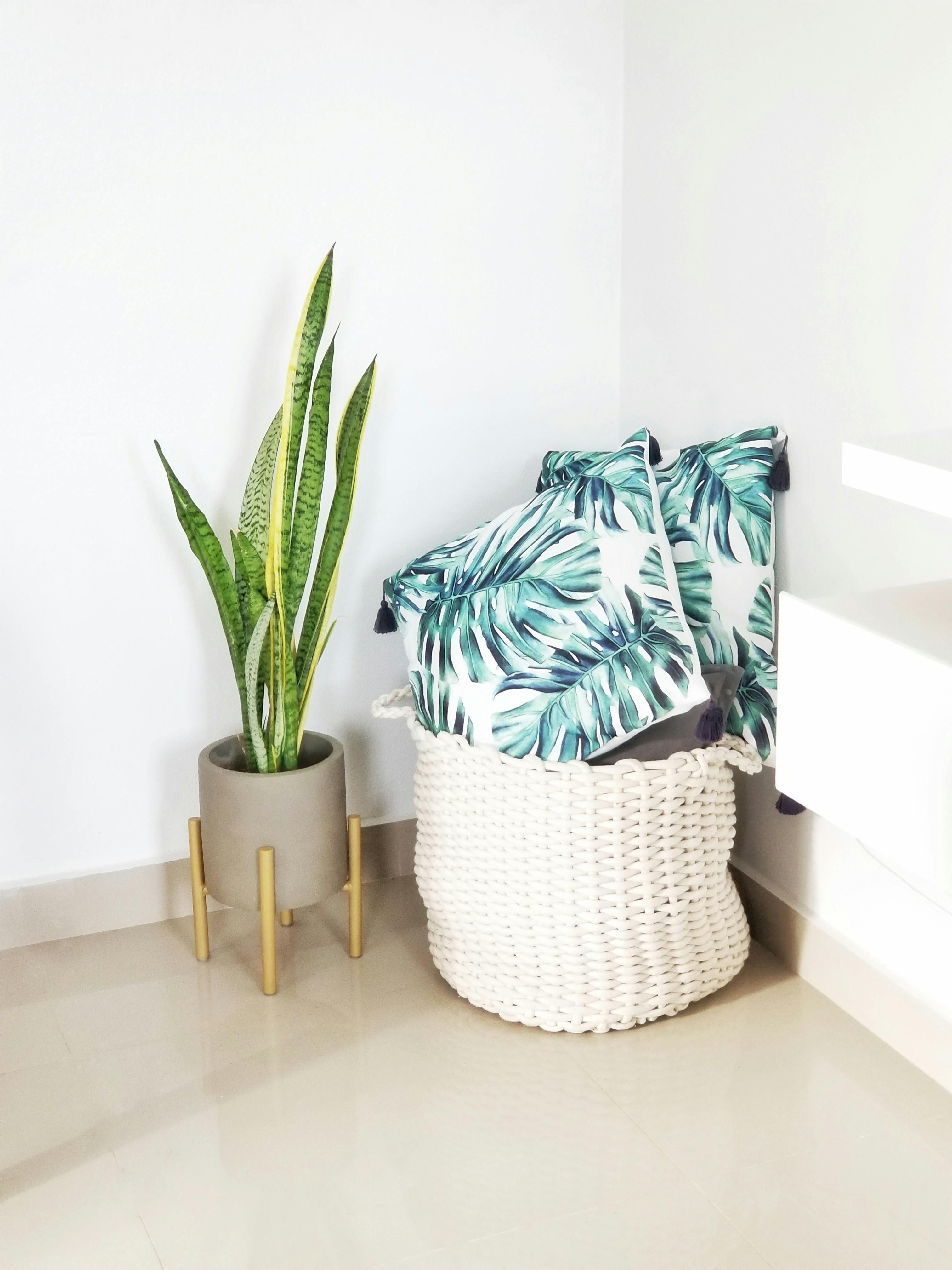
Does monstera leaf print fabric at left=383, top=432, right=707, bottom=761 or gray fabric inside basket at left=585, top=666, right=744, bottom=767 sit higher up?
monstera leaf print fabric at left=383, top=432, right=707, bottom=761

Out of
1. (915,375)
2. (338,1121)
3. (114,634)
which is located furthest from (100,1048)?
(915,375)

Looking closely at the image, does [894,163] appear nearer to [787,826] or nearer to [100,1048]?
[787,826]

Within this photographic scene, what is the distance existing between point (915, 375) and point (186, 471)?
1.09m

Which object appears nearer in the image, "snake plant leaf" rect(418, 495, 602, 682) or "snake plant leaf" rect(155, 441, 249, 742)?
"snake plant leaf" rect(418, 495, 602, 682)

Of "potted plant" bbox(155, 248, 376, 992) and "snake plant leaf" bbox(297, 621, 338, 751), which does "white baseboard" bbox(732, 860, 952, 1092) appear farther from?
"snake plant leaf" bbox(297, 621, 338, 751)

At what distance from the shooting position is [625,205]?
85.6 inches

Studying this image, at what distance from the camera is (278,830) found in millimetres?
1905

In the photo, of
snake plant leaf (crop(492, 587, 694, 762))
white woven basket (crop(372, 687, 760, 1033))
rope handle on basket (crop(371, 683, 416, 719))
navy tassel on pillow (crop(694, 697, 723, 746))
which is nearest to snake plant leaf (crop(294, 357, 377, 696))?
rope handle on basket (crop(371, 683, 416, 719))

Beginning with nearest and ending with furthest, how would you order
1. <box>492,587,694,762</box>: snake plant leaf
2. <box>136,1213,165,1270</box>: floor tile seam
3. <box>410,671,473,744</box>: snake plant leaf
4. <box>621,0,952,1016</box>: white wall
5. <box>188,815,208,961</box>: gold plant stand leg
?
<box>136,1213,165,1270</box>: floor tile seam → <box>621,0,952,1016</box>: white wall → <box>492,587,694,762</box>: snake plant leaf → <box>410,671,473,744</box>: snake plant leaf → <box>188,815,208,961</box>: gold plant stand leg

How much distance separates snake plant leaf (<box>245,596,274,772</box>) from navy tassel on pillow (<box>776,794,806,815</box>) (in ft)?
2.46

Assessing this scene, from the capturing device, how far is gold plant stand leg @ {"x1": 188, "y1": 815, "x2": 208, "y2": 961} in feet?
6.59

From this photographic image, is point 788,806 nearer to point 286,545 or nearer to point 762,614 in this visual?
point 762,614

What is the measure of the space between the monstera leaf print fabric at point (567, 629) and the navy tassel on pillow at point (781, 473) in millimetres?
161

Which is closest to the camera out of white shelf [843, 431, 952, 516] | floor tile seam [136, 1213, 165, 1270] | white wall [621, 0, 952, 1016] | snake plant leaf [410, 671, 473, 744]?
white shelf [843, 431, 952, 516]
